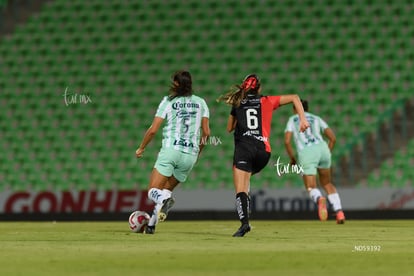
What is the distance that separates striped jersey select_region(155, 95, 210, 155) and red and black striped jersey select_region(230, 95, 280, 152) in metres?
0.60

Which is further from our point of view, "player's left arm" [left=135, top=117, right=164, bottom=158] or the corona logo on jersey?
the corona logo on jersey

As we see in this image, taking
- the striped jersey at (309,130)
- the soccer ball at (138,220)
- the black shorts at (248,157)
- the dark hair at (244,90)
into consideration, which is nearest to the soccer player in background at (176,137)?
the soccer ball at (138,220)

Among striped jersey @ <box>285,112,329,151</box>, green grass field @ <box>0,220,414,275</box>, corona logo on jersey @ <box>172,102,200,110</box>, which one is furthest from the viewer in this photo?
striped jersey @ <box>285,112,329,151</box>

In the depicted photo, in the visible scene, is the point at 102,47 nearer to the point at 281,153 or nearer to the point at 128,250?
the point at 281,153

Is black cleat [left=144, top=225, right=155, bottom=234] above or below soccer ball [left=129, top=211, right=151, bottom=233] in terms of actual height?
below

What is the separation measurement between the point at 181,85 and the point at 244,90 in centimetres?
80

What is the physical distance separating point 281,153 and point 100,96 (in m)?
4.64

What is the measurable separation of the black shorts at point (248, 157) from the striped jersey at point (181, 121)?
657 mm

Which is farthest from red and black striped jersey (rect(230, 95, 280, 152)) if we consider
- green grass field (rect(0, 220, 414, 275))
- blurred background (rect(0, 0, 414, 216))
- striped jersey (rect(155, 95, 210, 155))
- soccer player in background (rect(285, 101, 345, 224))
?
blurred background (rect(0, 0, 414, 216))

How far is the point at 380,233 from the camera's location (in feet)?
41.4

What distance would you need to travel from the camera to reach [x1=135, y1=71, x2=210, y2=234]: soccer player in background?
38.4ft

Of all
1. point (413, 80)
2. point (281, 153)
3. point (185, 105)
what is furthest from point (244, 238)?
point (413, 80)

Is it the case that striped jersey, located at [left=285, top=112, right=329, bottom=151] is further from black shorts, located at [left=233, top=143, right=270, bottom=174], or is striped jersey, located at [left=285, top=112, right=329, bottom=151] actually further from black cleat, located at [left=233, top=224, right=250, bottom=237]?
black cleat, located at [left=233, top=224, right=250, bottom=237]

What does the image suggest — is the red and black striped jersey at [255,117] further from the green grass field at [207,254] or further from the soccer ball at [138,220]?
the soccer ball at [138,220]
